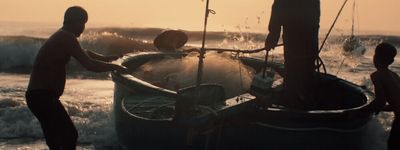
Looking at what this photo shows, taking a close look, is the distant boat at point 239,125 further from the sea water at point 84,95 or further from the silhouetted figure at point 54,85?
the sea water at point 84,95

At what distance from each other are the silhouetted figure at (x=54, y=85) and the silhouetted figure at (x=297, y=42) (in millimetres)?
2187

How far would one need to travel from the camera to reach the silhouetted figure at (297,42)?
6289 millimetres

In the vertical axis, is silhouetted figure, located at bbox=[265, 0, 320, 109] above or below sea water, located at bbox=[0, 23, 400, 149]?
above

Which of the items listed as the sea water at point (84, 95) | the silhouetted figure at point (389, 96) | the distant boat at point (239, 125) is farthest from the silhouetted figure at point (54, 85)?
the silhouetted figure at point (389, 96)

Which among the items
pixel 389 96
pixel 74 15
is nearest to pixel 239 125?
pixel 389 96

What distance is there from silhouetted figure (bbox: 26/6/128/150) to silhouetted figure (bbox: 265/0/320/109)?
2.19 metres

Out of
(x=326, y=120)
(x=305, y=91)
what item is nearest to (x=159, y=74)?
(x=305, y=91)

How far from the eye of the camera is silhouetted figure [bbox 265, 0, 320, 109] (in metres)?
6.29

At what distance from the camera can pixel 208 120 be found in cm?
516

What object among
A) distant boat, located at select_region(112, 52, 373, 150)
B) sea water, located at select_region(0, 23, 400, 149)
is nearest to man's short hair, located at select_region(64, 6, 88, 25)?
distant boat, located at select_region(112, 52, 373, 150)

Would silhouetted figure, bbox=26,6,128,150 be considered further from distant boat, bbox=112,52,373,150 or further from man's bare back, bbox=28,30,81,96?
distant boat, bbox=112,52,373,150

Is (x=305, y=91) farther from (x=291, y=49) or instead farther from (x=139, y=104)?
(x=139, y=104)

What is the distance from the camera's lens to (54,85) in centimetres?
604

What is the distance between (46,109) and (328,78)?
165 inches
